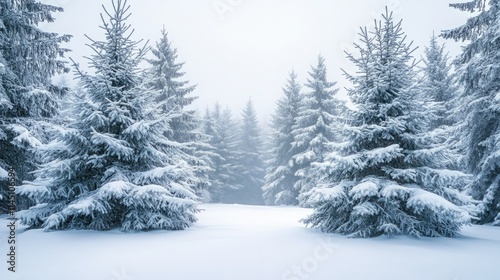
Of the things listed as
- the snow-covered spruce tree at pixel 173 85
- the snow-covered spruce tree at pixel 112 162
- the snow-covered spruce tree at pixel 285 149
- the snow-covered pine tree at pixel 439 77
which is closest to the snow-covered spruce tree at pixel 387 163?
the snow-covered spruce tree at pixel 112 162

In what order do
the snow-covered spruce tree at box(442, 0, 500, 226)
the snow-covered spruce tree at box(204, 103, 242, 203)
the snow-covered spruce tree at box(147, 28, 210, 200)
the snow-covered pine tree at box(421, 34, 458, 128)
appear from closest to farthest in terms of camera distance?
the snow-covered spruce tree at box(442, 0, 500, 226) < the snow-covered pine tree at box(421, 34, 458, 128) < the snow-covered spruce tree at box(147, 28, 210, 200) < the snow-covered spruce tree at box(204, 103, 242, 203)

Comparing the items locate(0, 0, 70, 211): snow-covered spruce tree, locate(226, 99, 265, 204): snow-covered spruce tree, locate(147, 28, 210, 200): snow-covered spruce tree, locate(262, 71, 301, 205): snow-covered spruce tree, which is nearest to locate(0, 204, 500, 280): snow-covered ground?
locate(0, 0, 70, 211): snow-covered spruce tree

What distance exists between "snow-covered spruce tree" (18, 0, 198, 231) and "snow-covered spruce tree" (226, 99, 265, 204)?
30486 mm

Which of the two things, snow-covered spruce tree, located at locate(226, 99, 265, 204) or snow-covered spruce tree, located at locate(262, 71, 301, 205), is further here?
snow-covered spruce tree, located at locate(226, 99, 265, 204)

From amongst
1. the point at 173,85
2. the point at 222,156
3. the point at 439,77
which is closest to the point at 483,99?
the point at 439,77

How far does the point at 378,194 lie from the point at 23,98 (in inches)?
449

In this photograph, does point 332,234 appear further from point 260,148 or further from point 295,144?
point 260,148

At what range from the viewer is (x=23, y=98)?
1022 centimetres

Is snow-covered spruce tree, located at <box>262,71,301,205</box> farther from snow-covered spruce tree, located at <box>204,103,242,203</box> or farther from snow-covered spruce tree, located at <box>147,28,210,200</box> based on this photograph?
snow-covered spruce tree, located at <box>147,28,210,200</box>

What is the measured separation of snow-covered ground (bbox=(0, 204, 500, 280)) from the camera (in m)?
4.36

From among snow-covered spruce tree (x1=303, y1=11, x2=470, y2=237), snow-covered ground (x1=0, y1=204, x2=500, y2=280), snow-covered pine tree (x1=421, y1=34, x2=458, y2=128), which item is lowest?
snow-covered ground (x1=0, y1=204, x2=500, y2=280)

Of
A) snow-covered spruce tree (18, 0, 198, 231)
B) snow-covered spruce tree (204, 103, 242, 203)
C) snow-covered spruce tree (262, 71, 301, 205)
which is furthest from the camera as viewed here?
snow-covered spruce tree (204, 103, 242, 203)

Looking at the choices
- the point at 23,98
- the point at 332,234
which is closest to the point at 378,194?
the point at 332,234

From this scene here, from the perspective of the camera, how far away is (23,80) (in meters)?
10.6
